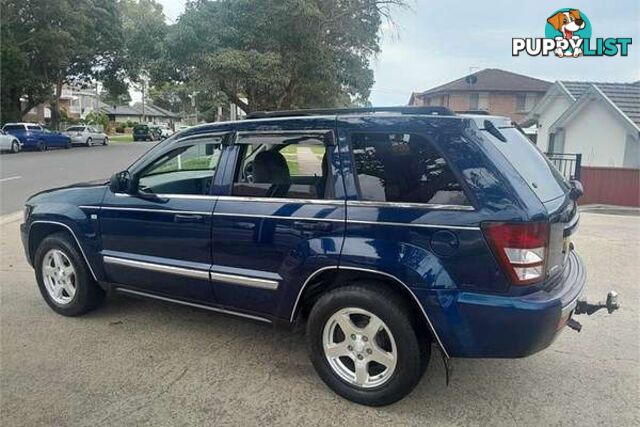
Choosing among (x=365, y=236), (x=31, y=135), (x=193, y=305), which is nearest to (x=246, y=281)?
(x=193, y=305)

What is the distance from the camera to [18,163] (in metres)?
19.4

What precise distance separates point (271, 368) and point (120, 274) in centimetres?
151

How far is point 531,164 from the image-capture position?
3.05 m

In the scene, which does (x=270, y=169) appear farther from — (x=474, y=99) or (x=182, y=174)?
(x=474, y=99)

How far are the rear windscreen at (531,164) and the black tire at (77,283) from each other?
3.44 m

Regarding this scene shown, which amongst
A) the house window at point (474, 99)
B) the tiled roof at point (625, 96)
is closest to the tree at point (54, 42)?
the tiled roof at point (625, 96)

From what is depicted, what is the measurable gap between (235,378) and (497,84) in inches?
1770

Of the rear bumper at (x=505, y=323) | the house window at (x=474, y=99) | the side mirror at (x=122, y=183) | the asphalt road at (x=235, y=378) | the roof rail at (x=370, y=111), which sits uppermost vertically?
the house window at (x=474, y=99)

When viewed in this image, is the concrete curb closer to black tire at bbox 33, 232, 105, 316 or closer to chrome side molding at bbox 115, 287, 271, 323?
black tire at bbox 33, 232, 105, 316

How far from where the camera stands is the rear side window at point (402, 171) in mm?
Result: 2756

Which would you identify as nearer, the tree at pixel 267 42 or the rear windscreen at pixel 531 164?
the rear windscreen at pixel 531 164

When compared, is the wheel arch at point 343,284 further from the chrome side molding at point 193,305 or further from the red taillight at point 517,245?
the red taillight at point 517,245

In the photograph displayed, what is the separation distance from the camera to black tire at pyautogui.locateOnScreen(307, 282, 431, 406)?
2.81 meters

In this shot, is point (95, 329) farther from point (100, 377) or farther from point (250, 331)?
point (250, 331)
